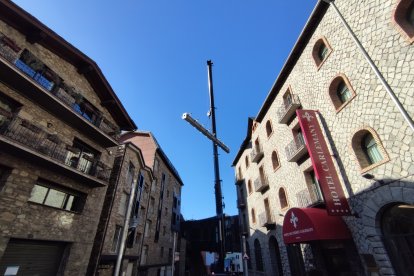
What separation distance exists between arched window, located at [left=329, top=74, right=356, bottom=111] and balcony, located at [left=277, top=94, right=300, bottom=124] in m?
3.00

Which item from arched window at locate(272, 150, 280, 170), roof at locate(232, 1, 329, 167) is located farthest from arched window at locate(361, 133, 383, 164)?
arched window at locate(272, 150, 280, 170)

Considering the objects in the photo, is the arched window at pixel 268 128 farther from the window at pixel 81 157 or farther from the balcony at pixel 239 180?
the window at pixel 81 157

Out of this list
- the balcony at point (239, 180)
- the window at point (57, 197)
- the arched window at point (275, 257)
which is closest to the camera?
the window at point (57, 197)

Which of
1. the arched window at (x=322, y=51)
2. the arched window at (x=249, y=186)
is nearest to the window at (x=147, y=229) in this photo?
the arched window at (x=249, y=186)

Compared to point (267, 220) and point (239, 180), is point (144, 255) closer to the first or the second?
point (239, 180)

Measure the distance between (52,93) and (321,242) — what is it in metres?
17.4

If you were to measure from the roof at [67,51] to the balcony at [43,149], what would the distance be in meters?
5.48

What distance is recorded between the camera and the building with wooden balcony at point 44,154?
33.2ft

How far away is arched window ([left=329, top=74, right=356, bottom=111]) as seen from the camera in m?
11.5

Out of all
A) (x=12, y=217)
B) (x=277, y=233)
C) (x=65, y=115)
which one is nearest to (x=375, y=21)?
(x=277, y=233)

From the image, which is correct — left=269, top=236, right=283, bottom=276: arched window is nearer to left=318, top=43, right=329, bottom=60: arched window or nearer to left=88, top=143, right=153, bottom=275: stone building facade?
left=88, top=143, right=153, bottom=275: stone building facade

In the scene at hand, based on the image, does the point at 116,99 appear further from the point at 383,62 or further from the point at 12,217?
the point at 383,62

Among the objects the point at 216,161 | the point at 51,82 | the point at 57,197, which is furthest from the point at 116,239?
the point at 216,161

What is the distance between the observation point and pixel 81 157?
1451 cm
